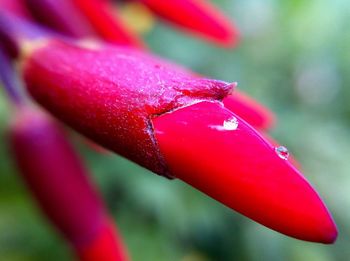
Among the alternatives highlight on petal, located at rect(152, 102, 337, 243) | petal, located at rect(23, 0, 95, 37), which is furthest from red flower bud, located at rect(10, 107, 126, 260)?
highlight on petal, located at rect(152, 102, 337, 243)

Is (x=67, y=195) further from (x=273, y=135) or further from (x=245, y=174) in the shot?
(x=273, y=135)

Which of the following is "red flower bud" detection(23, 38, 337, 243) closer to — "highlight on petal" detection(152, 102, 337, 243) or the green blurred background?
"highlight on petal" detection(152, 102, 337, 243)

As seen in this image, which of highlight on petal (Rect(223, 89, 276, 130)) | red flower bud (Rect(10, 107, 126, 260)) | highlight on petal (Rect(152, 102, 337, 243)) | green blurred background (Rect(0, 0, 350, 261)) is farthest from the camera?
green blurred background (Rect(0, 0, 350, 261))

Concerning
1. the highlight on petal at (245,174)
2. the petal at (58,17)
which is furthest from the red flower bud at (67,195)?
the highlight on petal at (245,174)

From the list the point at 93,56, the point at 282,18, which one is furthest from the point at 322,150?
the point at 93,56

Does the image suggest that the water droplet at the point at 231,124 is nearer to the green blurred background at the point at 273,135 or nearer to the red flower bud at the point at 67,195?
the red flower bud at the point at 67,195

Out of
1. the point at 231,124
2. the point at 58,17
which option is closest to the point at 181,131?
the point at 231,124
